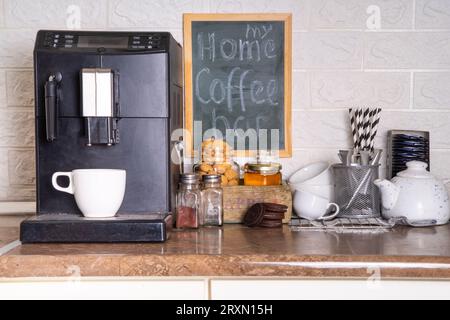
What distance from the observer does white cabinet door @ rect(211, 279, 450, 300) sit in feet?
3.75

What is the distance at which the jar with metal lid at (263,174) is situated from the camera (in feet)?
5.14

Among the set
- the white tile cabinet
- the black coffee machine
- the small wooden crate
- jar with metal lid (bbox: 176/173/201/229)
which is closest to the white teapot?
the small wooden crate

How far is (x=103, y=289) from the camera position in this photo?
116 cm

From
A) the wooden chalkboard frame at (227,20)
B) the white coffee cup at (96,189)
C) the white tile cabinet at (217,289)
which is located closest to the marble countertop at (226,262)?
the white tile cabinet at (217,289)

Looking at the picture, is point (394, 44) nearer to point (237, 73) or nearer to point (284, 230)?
point (237, 73)

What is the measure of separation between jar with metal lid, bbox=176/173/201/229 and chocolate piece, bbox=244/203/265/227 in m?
0.13

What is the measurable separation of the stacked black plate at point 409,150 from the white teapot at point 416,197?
12 centimetres

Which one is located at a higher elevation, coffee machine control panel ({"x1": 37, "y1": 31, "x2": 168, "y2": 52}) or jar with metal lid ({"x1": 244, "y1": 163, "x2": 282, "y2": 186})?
coffee machine control panel ({"x1": 37, "y1": 31, "x2": 168, "y2": 52})

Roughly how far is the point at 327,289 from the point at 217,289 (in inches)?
8.7

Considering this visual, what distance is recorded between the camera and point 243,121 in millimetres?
1748

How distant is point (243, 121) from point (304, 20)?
36cm

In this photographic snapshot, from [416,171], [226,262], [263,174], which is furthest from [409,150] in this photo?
[226,262]

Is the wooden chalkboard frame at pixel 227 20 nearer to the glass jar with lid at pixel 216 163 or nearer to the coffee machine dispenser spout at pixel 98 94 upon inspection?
the glass jar with lid at pixel 216 163

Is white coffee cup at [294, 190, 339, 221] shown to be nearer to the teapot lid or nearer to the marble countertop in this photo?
the teapot lid
